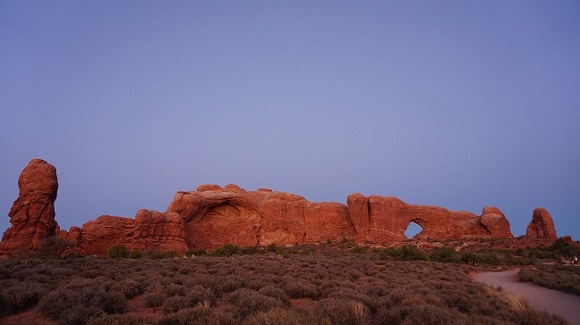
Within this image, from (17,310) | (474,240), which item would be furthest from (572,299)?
(474,240)

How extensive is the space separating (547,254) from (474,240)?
14.4m

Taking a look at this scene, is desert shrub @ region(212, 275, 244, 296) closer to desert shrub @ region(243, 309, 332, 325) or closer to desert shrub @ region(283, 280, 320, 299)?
desert shrub @ region(283, 280, 320, 299)

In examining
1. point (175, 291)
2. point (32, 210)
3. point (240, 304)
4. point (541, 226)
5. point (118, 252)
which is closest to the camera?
point (240, 304)

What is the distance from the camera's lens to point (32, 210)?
3142cm

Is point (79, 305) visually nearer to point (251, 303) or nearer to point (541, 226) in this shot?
point (251, 303)

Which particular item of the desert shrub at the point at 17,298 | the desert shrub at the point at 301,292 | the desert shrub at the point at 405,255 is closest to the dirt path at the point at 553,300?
the desert shrub at the point at 301,292

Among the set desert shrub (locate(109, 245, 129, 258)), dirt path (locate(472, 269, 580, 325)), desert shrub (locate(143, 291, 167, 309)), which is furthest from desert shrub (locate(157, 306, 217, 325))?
desert shrub (locate(109, 245, 129, 258))

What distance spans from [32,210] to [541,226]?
59.9 meters

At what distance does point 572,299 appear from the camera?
12086 millimetres

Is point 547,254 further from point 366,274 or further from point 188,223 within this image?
point 188,223

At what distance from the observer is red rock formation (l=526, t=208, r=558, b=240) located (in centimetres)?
4591

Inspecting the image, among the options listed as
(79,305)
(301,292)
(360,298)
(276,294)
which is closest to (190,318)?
(79,305)

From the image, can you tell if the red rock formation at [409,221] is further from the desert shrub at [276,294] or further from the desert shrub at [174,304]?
the desert shrub at [174,304]

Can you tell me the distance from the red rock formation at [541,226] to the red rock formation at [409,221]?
112 inches
